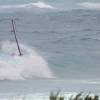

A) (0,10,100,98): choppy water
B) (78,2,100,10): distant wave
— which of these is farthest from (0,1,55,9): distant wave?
(0,10,100,98): choppy water

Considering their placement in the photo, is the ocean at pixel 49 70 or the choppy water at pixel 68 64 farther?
the choppy water at pixel 68 64

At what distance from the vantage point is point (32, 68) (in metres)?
21.6

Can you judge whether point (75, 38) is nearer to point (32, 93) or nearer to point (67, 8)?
point (32, 93)

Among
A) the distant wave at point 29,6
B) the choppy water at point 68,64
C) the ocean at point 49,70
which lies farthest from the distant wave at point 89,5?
the ocean at point 49,70

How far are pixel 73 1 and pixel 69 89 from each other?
225 feet

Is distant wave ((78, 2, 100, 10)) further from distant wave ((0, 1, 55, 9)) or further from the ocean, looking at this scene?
the ocean

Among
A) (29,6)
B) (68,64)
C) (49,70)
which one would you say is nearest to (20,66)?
(49,70)

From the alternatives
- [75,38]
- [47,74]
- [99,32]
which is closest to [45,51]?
[75,38]

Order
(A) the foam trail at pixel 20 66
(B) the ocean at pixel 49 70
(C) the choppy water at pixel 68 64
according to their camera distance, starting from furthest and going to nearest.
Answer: (A) the foam trail at pixel 20 66, (C) the choppy water at pixel 68 64, (B) the ocean at pixel 49 70

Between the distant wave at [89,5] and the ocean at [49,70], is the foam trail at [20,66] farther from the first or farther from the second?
the distant wave at [89,5]

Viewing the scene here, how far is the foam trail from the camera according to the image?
19.8 meters

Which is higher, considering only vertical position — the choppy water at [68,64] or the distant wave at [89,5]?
the choppy water at [68,64]

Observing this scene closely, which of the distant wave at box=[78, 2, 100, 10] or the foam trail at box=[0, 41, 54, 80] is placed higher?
the foam trail at box=[0, 41, 54, 80]

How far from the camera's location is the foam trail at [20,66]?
1975 cm
